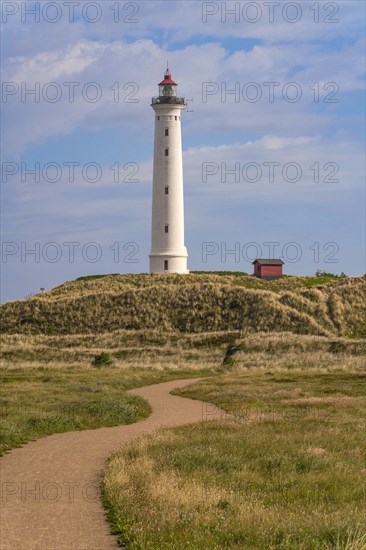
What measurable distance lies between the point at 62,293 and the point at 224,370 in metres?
39.5

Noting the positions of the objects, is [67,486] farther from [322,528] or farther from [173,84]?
[173,84]

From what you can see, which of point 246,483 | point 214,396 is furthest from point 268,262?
point 246,483

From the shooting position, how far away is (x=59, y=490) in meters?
15.4

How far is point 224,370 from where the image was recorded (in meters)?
51.3

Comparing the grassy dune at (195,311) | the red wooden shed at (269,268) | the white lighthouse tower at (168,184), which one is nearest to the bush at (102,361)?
the grassy dune at (195,311)

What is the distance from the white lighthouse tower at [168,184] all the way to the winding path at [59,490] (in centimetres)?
5518

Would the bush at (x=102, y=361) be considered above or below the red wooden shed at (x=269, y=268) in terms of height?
below

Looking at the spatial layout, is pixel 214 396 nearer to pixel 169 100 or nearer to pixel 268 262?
pixel 169 100

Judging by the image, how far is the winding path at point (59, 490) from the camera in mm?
12109

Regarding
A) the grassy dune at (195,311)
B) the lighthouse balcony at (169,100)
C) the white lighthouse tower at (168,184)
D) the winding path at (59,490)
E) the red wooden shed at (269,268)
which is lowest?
the winding path at (59,490)

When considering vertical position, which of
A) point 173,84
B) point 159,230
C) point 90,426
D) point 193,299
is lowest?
point 90,426

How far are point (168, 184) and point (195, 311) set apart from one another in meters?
14.6

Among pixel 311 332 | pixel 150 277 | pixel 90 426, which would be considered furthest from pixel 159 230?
pixel 90 426

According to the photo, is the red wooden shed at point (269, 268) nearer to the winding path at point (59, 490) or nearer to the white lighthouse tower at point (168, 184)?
the white lighthouse tower at point (168, 184)
